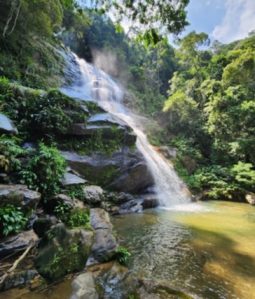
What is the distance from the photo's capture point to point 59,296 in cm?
353

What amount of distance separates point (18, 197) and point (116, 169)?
5752 mm

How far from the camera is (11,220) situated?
4.75 meters

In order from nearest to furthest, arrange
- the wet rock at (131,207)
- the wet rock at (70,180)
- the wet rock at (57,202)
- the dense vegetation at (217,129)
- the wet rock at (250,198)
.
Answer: the wet rock at (57,202) → the wet rock at (70,180) → the wet rock at (131,207) → the wet rock at (250,198) → the dense vegetation at (217,129)

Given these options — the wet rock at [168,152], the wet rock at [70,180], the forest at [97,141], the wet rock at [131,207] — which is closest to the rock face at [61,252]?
the forest at [97,141]

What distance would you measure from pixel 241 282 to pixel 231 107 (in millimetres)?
15160

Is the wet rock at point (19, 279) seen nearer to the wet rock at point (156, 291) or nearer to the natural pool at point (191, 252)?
the natural pool at point (191, 252)

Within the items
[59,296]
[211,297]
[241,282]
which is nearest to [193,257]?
[241,282]

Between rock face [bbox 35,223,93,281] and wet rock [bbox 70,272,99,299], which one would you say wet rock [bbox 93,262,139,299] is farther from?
rock face [bbox 35,223,93,281]

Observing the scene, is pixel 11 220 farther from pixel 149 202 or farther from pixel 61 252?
pixel 149 202

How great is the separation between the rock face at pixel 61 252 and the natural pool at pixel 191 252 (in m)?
0.28

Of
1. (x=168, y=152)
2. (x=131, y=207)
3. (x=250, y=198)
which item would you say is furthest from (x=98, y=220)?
(x=168, y=152)

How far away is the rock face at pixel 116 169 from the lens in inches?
388

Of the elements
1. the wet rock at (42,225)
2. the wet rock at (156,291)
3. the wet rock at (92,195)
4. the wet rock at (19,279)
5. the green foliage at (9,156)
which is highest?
the green foliage at (9,156)

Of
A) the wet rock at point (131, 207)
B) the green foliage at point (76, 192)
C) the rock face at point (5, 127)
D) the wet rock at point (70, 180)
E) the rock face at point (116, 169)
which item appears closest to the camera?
the rock face at point (5, 127)
